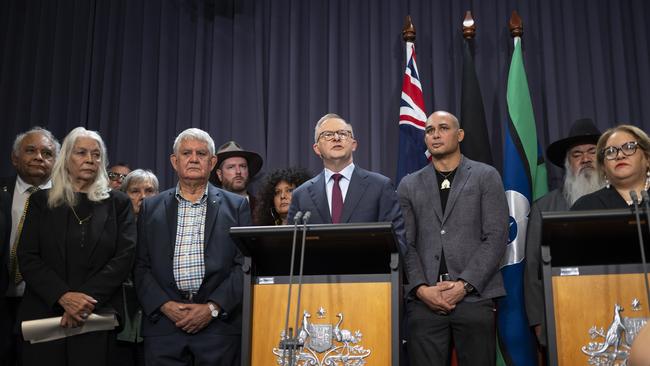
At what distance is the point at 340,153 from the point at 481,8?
2.41 metres

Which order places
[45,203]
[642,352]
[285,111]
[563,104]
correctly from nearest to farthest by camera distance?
[642,352], [45,203], [563,104], [285,111]

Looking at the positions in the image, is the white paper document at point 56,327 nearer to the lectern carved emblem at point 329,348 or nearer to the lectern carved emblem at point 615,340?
the lectern carved emblem at point 329,348

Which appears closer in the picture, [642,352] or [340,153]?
[642,352]

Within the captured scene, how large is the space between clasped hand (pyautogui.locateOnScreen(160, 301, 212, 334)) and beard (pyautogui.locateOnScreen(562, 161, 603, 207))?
86.5 inches

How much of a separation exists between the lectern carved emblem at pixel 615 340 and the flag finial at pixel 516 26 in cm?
293

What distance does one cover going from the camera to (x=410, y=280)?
3275mm

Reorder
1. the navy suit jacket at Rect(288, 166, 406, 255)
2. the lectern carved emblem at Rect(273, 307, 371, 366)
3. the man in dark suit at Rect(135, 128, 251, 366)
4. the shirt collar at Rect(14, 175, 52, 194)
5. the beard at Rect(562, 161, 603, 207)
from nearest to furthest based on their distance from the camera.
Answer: the lectern carved emblem at Rect(273, 307, 371, 366)
the man in dark suit at Rect(135, 128, 251, 366)
the navy suit jacket at Rect(288, 166, 406, 255)
the beard at Rect(562, 161, 603, 207)
the shirt collar at Rect(14, 175, 52, 194)

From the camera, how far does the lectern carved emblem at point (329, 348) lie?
2557mm

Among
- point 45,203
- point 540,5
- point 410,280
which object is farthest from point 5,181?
point 540,5

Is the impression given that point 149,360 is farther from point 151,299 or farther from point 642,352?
point 642,352

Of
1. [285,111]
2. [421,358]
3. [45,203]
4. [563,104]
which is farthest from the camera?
[285,111]

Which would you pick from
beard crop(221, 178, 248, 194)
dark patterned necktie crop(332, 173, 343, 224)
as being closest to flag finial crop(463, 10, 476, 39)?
beard crop(221, 178, 248, 194)

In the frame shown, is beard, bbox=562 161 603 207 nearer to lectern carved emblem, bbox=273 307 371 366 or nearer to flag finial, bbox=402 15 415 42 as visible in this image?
flag finial, bbox=402 15 415 42

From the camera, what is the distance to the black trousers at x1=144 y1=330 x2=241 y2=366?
10.5 feet
